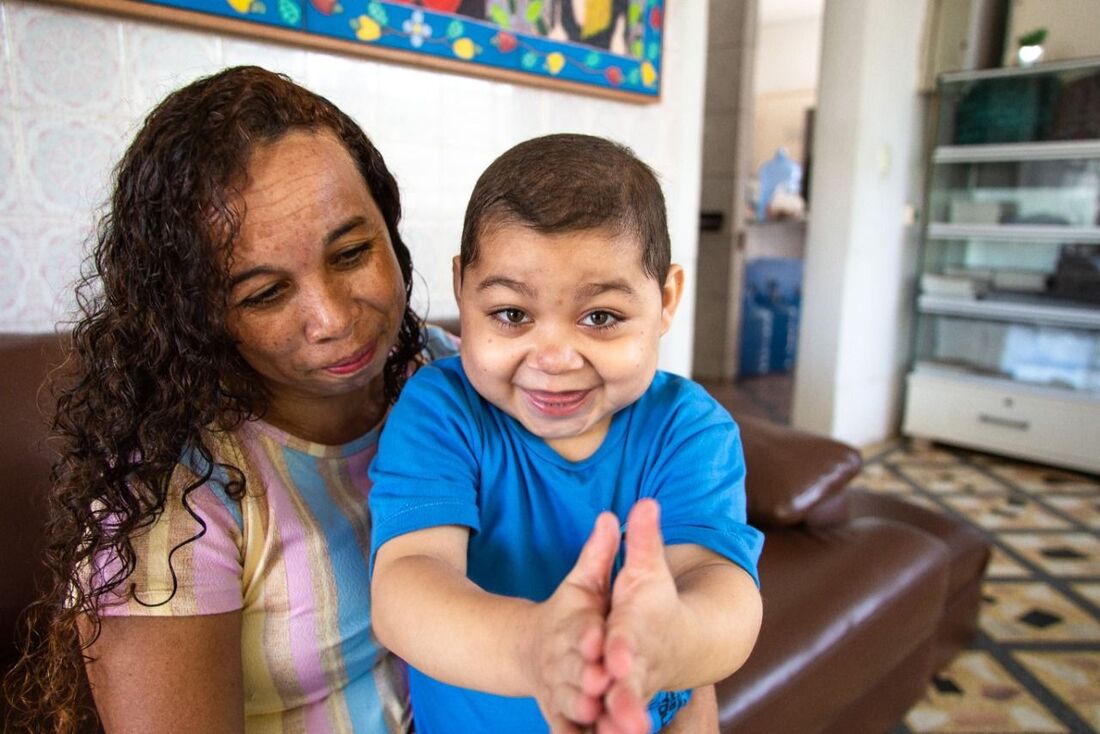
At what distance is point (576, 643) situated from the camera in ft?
1.51

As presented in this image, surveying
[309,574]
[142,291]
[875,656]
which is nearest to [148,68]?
[142,291]

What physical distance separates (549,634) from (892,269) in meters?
4.07

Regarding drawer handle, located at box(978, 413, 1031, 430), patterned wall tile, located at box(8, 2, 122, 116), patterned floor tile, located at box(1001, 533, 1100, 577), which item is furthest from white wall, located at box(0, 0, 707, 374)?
drawer handle, located at box(978, 413, 1031, 430)

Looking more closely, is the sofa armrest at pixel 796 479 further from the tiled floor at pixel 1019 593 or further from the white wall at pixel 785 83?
the white wall at pixel 785 83

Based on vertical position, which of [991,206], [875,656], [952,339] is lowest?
[875,656]

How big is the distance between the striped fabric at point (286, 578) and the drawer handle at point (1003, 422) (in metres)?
3.83

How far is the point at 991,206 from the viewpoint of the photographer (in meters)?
3.81

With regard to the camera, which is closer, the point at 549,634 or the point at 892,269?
the point at 549,634

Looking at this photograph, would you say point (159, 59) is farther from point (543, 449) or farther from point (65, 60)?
point (543, 449)

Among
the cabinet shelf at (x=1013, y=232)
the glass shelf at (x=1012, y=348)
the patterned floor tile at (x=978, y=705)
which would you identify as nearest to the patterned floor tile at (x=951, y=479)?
the glass shelf at (x=1012, y=348)

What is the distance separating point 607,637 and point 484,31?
1.91m

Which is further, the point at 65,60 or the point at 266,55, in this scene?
the point at 266,55

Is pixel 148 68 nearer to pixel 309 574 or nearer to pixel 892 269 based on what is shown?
pixel 309 574

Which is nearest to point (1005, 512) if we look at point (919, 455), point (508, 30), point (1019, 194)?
point (919, 455)
